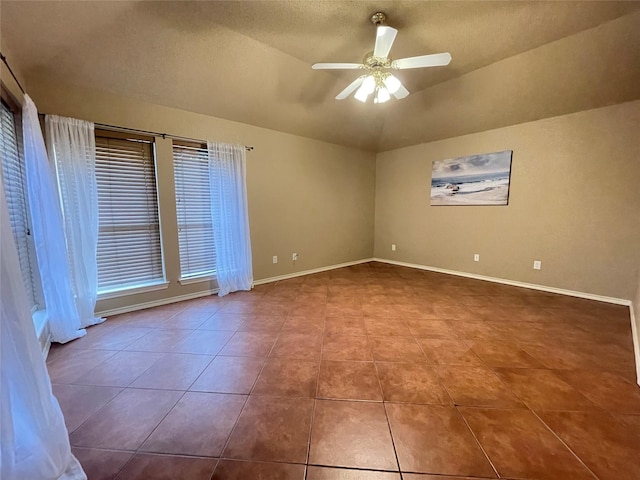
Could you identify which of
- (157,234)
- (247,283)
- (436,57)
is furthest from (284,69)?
(247,283)

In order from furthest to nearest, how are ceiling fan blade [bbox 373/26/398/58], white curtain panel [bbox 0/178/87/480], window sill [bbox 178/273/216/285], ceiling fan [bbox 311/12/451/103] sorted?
1. window sill [bbox 178/273/216/285]
2. ceiling fan [bbox 311/12/451/103]
3. ceiling fan blade [bbox 373/26/398/58]
4. white curtain panel [bbox 0/178/87/480]

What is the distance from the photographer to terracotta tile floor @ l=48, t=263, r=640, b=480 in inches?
47.4

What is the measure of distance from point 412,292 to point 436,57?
8.99ft

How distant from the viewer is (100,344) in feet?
7.41

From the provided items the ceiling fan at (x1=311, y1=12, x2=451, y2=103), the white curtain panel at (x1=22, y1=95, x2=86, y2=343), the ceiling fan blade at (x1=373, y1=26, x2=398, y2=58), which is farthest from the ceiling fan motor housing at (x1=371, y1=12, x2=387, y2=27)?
the white curtain panel at (x1=22, y1=95, x2=86, y2=343)

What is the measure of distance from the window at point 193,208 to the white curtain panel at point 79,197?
827mm

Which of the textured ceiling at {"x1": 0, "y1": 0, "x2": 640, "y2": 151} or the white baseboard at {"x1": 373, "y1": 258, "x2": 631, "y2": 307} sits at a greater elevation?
the textured ceiling at {"x1": 0, "y1": 0, "x2": 640, "y2": 151}

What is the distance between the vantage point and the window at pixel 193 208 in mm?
3240

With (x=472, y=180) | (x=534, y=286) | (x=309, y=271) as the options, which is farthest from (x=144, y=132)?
(x=534, y=286)

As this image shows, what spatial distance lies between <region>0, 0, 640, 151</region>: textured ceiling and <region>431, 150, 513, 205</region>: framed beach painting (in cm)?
63

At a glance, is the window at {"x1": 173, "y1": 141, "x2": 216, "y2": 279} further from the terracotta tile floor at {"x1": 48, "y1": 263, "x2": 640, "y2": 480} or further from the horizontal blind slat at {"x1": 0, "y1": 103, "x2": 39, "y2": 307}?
the horizontal blind slat at {"x1": 0, "y1": 103, "x2": 39, "y2": 307}

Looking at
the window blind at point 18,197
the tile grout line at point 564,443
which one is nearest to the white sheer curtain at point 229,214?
the window blind at point 18,197

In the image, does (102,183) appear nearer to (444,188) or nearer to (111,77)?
(111,77)

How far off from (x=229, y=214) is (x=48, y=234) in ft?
5.66
